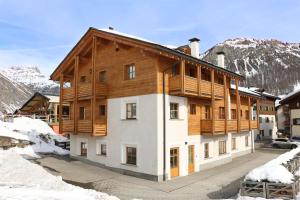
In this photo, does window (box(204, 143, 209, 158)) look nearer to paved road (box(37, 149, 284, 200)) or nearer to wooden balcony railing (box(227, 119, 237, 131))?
paved road (box(37, 149, 284, 200))

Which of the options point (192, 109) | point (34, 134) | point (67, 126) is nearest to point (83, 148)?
point (67, 126)

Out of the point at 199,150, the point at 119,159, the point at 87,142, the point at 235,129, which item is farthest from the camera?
the point at 235,129

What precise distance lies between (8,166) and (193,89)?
1290 centimetres

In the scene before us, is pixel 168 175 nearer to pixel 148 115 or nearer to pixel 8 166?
pixel 148 115

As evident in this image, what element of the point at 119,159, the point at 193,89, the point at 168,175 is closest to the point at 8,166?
the point at 119,159

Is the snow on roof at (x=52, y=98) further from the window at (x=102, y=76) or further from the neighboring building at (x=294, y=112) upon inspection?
the neighboring building at (x=294, y=112)

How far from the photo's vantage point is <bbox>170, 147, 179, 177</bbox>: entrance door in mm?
20125

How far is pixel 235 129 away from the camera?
90.2 feet

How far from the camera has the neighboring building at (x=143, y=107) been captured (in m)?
19.6

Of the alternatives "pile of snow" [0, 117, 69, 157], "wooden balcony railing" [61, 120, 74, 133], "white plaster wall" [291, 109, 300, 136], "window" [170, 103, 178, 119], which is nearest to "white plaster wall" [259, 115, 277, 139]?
"white plaster wall" [291, 109, 300, 136]

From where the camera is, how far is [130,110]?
848 inches

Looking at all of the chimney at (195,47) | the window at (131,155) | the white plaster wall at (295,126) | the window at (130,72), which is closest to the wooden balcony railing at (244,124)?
the chimney at (195,47)

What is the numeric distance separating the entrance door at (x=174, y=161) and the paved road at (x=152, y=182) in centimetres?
56

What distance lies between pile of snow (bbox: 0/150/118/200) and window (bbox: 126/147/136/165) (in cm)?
619
